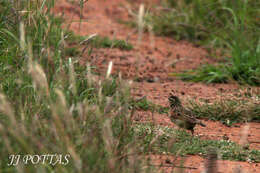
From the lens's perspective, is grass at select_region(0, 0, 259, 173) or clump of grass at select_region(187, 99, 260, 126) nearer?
grass at select_region(0, 0, 259, 173)

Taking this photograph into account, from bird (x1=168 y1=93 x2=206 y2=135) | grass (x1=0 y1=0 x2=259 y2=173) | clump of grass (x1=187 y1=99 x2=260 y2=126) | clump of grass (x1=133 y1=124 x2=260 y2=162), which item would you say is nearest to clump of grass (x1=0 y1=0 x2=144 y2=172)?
grass (x1=0 y1=0 x2=259 y2=173)

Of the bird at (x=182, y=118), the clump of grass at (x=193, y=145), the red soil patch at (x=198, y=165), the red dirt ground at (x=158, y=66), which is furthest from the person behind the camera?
the red dirt ground at (x=158, y=66)

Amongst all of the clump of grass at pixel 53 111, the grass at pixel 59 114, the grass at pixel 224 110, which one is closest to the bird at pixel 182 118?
the grass at pixel 59 114

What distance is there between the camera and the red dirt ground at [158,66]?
15.8 ft

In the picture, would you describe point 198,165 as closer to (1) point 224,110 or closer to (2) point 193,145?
(2) point 193,145

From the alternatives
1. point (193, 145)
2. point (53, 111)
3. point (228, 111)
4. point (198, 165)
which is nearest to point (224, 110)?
point (228, 111)

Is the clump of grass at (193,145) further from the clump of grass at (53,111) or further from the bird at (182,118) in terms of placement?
the clump of grass at (53,111)

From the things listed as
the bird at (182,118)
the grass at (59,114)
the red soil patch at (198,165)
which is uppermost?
the grass at (59,114)

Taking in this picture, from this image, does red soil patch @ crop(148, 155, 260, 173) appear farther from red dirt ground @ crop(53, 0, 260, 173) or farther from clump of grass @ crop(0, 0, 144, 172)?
clump of grass @ crop(0, 0, 144, 172)

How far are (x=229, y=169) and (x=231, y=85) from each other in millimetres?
3621

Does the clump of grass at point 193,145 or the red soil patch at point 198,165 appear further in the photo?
the clump of grass at point 193,145

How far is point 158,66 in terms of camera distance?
8609 mm

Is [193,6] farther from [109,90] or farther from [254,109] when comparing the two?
[109,90]

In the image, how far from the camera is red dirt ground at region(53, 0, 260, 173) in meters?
4.81
